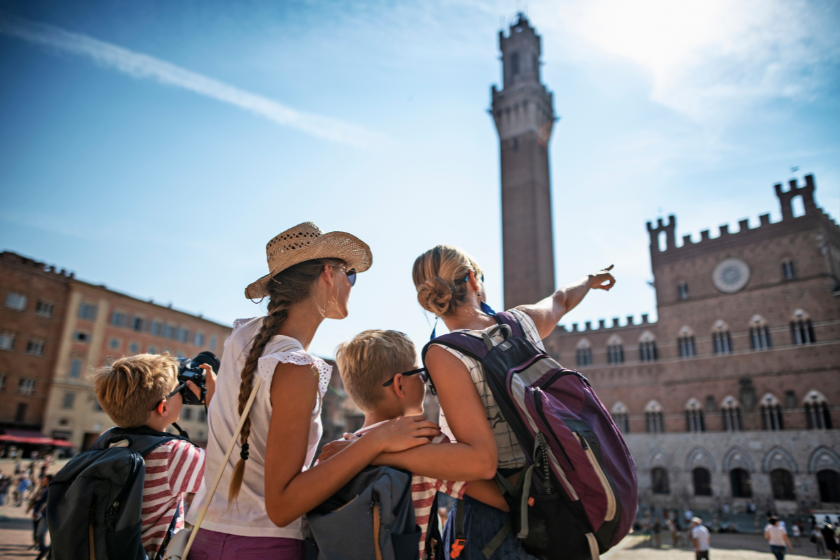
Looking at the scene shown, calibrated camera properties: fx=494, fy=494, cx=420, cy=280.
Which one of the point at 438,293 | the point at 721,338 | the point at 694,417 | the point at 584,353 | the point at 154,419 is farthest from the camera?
the point at 584,353

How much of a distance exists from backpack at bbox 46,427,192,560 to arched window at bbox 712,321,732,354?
101ft

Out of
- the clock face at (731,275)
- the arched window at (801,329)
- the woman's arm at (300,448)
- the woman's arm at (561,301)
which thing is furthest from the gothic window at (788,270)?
the woman's arm at (300,448)

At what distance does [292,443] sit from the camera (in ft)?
4.96

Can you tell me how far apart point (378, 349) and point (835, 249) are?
33.8 m

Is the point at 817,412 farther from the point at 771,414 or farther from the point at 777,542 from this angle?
the point at 777,542

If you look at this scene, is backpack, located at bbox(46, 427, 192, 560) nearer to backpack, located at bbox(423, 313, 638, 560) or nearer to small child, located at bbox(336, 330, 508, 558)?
small child, located at bbox(336, 330, 508, 558)

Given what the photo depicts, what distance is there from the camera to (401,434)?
155 cm

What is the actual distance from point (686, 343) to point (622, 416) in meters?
5.58

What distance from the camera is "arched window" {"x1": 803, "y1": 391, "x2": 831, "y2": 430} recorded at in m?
23.3

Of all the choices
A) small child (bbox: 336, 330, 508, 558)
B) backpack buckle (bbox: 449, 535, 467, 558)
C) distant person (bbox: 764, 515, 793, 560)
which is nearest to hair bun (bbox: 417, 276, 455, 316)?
small child (bbox: 336, 330, 508, 558)

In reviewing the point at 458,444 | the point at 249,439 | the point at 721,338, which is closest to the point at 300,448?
the point at 249,439

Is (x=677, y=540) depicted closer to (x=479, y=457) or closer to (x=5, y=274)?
(x=479, y=457)

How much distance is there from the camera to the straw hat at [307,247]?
1.93 meters

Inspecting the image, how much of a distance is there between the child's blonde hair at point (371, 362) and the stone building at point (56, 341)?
92.1ft
